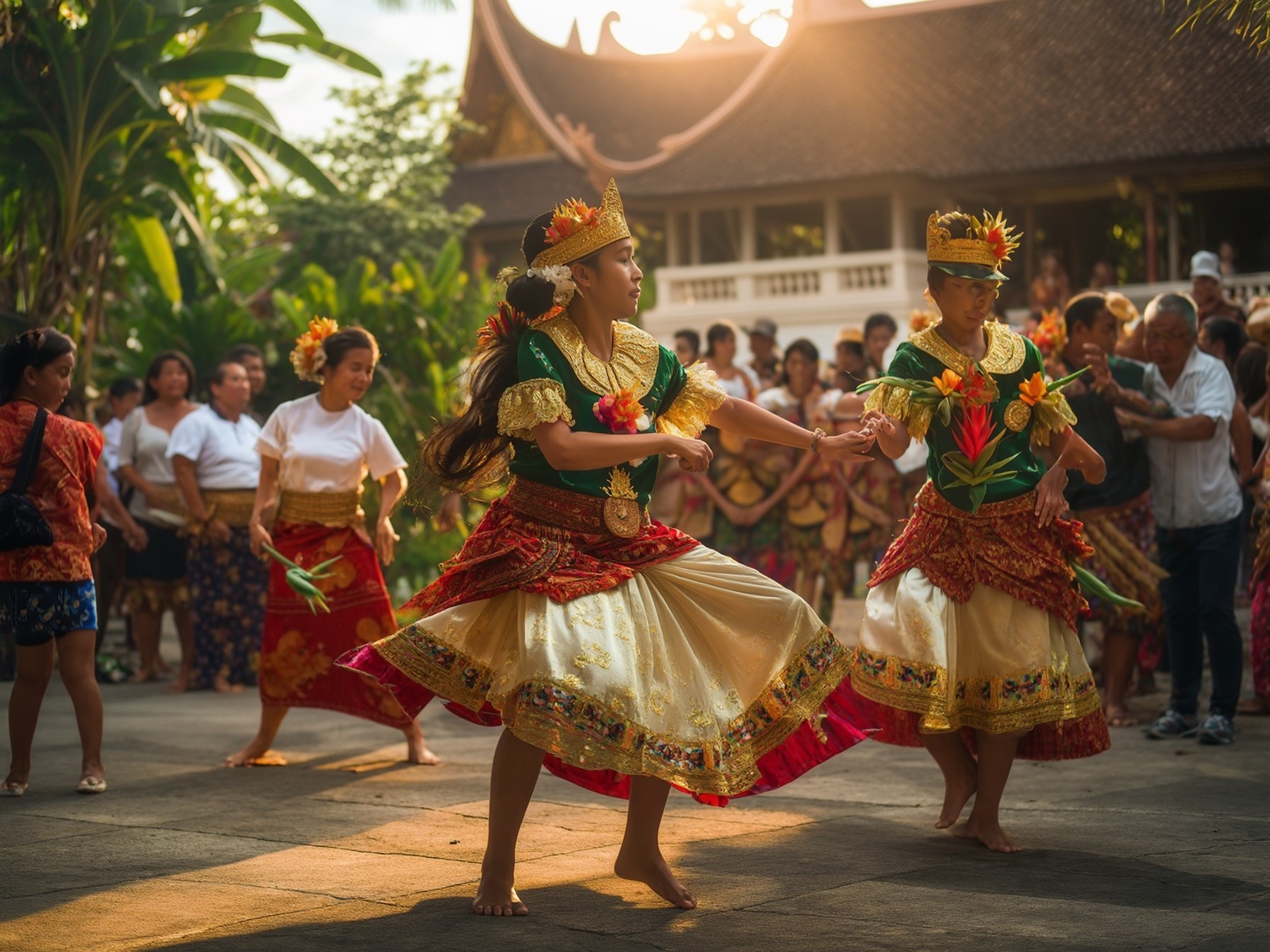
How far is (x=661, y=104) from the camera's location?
123 ft

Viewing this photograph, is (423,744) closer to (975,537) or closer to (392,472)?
(392,472)

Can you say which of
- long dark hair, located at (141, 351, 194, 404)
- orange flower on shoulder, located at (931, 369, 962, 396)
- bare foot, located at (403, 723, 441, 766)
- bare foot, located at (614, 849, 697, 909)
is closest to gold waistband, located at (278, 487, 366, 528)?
bare foot, located at (403, 723, 441, 766)

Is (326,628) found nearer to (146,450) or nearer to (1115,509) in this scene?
(146,450)

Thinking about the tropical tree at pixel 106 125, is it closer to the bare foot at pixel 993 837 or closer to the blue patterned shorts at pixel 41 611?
the blue patterned shorts at pixel 41 611

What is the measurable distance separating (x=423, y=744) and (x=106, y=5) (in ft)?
18.6

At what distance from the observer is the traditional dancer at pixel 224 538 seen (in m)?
10.3

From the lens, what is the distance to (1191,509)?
7.98 metres

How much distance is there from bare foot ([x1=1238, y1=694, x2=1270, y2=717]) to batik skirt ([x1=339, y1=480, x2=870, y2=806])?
4375mm

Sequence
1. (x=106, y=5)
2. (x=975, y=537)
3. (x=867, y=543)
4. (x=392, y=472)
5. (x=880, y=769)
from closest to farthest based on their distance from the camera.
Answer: (x=975, y=537), (x=880, y=769), (x=392, y=472), (x=106, y=5), (x=867, y=543)

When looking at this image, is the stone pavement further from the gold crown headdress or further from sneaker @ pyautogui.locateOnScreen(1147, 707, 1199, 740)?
the gold crown headdress

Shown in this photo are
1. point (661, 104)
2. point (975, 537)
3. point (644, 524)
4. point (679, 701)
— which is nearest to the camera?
point (679, 701)

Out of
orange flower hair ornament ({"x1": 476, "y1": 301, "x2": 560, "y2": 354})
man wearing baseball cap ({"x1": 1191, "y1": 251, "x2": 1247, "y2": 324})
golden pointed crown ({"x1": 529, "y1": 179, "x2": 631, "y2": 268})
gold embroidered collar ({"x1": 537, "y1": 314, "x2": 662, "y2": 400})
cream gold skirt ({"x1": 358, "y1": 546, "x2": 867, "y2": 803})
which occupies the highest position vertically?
man wearing baseball cap ({"x1": 1191, "y1": 251, "x2": 1247, "y2": 324})

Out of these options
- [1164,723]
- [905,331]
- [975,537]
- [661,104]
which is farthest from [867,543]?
[661,104]

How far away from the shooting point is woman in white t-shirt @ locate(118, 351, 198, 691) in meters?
10.8
